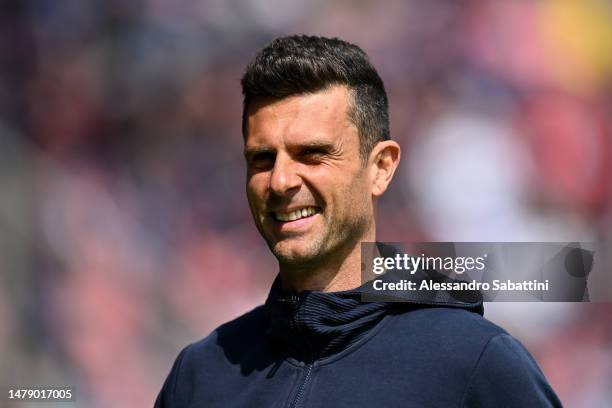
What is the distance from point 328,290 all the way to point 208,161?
2273 mm

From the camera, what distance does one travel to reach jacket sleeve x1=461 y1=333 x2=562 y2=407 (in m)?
1.46

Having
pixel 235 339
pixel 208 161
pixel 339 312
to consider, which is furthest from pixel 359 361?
pixel 208 161

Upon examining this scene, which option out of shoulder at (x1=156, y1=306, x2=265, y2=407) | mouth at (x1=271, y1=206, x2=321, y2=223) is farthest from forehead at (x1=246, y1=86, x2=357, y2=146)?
shoulder at (x1=156, y1=306, x2=265, y2=407)

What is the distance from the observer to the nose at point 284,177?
1634 millimetres

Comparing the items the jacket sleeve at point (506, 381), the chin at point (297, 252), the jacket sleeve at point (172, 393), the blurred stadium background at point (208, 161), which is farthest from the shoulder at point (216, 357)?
the blurred stadium background at point (208, 161)

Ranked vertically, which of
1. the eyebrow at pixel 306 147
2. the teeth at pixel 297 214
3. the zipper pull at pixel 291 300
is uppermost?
the eyebrow at pixel 306 147

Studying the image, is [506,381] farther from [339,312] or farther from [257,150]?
[257,150]

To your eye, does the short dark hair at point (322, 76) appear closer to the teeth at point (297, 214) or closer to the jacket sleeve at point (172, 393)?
the teeth at point (297, 214)

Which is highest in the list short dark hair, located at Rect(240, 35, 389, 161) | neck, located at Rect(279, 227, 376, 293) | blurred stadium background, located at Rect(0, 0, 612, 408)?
blurred stadium background, located at Rect(0, 0, 612, 408)

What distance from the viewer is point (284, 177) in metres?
1.64

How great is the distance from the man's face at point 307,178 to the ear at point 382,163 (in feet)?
0.14

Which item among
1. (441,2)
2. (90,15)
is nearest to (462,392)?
(441,2)

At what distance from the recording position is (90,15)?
4.05 m

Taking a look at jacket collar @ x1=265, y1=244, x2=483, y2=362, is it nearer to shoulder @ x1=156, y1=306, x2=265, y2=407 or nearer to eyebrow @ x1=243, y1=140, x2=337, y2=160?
shoulder @ x1=156, y1=306, x2=265, y2=407
